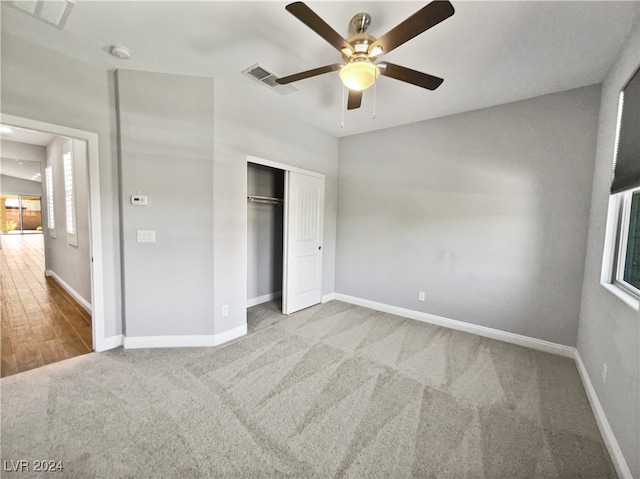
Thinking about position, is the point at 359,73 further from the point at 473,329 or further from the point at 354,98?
the point at 473,329

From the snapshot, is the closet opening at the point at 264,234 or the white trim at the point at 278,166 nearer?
the white trim at the point at 278,166

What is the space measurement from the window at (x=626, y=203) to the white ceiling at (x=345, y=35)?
21.4 inches

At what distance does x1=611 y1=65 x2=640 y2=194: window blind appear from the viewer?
1661 mm

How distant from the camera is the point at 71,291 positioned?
4.16 m

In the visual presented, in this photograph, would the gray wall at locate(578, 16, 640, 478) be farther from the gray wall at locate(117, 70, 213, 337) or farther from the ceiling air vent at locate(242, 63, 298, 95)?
the gray wall at locate(117, 70, 213, 337)

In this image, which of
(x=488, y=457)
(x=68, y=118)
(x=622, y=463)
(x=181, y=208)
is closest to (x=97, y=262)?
(x=181, y=208)

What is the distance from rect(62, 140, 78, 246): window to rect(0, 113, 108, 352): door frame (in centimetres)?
199

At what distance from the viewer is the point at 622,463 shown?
1433 millimetres

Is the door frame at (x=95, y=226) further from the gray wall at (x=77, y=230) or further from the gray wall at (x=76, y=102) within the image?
the gray wall at (x=77, y=230)

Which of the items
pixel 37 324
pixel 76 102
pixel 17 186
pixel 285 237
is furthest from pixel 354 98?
pixel 17 186

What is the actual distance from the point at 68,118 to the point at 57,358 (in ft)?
7.52

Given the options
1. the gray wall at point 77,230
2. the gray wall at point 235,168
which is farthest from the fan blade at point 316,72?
the gray wall at point 77,230

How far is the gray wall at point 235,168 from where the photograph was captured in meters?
2.74

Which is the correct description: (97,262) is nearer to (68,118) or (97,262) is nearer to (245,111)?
(68,118)
